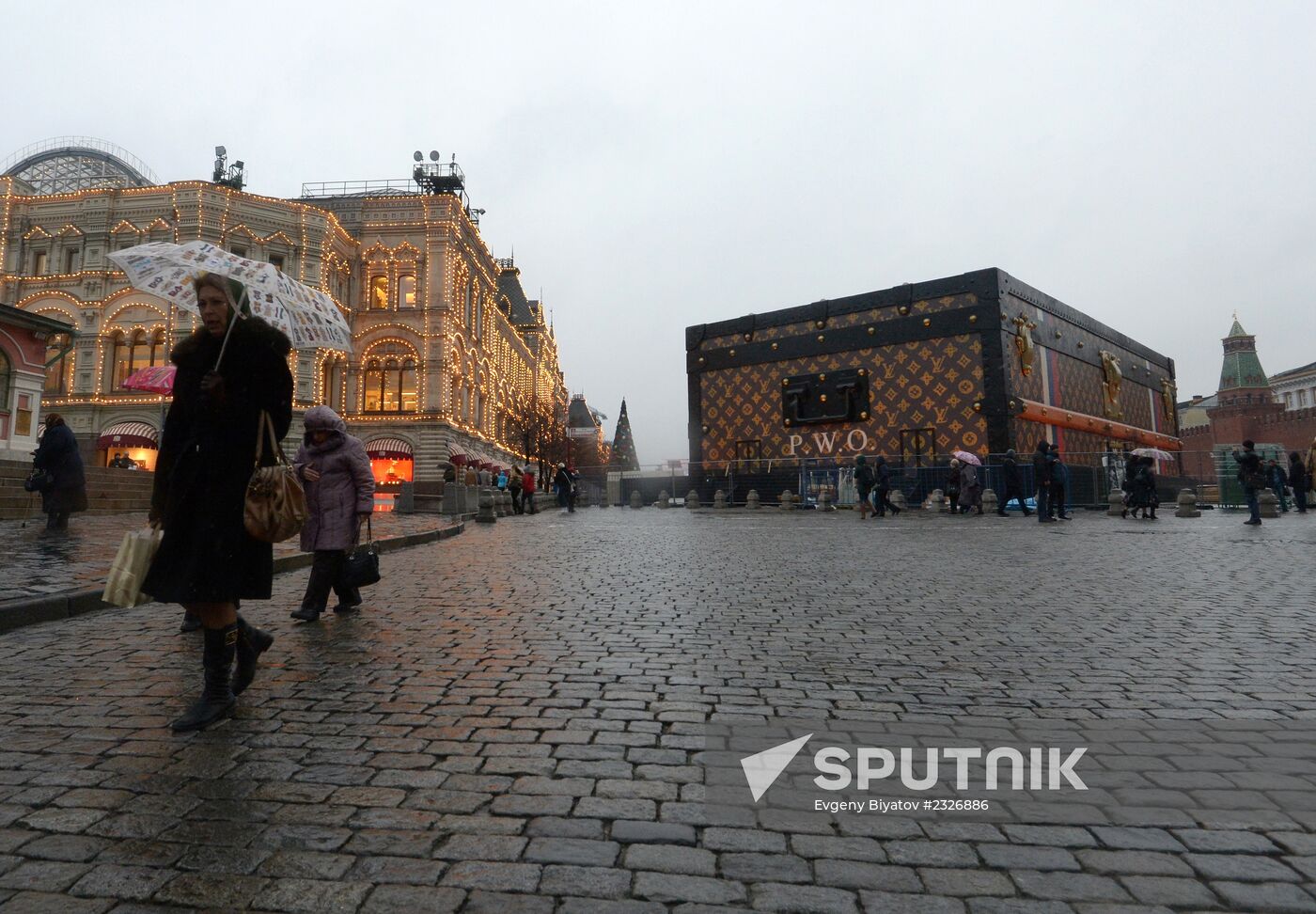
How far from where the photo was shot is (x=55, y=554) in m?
7.72

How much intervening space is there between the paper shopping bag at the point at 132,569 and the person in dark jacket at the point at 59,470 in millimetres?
9054

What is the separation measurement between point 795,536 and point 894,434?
516 inches

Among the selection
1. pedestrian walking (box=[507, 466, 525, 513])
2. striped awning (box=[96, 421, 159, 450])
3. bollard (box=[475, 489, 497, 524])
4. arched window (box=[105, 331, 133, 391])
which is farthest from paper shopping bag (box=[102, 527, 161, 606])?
arched window (box=[105, 331, 133, 391])

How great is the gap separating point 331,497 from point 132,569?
240 centimetres

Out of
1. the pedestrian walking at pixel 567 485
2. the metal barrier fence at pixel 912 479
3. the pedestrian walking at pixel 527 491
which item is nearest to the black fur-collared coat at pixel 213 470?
the metal barrier fence at pixel 912 479

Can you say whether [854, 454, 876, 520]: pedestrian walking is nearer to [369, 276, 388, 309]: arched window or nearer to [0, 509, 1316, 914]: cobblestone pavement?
[0, 509, 1316, 914]: cobblestone pavement

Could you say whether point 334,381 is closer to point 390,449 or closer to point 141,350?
point 390,449

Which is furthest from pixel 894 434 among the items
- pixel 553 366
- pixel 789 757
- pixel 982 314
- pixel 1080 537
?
pixel 553 366

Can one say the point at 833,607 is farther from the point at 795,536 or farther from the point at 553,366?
the point at 553,366

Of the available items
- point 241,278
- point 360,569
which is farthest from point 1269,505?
point 241,278

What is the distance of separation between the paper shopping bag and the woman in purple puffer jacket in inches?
86.3

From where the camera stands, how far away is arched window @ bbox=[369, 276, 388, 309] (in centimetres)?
3797

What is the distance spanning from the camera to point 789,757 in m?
2.51

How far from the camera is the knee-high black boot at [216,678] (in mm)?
2867
